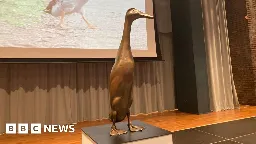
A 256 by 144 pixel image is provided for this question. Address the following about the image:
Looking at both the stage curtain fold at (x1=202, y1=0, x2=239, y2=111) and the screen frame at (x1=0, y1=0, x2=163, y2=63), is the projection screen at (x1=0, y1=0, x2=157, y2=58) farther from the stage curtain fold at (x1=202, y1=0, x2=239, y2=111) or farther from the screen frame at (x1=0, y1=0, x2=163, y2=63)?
the stage curtain fold at (x1=202, y1=0, x2=239, y2=111)

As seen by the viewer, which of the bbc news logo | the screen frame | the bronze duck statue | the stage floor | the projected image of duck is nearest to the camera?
the bronze duck statue

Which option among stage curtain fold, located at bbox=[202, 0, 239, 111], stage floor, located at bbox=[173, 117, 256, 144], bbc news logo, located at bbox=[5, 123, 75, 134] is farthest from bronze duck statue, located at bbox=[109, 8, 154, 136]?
stage curtain fold, located at bbox=[202, 0, 239, 111]

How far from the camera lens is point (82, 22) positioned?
3.05 m

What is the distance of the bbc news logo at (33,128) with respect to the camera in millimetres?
2690

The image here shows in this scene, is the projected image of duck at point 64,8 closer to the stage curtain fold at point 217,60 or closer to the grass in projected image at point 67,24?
the grass in projected image at point 67,24

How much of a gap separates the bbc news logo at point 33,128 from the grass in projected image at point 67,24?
3.37 feet

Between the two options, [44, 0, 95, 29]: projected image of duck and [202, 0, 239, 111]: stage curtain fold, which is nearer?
[44, 0, 95, 29]: projected image of duck

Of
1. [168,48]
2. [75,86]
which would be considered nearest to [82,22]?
[75,86]

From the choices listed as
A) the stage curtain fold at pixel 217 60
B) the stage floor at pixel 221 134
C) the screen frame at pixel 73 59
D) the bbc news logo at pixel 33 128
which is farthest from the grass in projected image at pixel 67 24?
the stage floor at pixel 221 134

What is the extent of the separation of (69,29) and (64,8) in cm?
30

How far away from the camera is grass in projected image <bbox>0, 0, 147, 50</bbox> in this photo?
2.68 m

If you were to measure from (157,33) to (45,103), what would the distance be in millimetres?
2019

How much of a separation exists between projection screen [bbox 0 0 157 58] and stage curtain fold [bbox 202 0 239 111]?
0.98 m

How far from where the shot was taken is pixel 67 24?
2961mm
